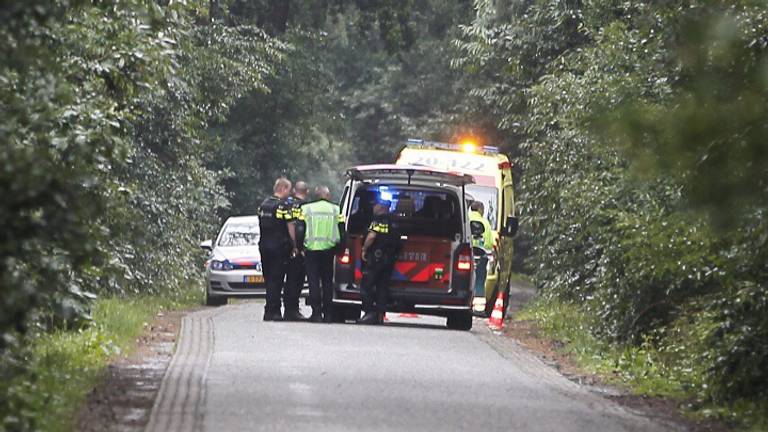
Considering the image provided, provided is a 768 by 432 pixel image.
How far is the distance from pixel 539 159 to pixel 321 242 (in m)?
5.73

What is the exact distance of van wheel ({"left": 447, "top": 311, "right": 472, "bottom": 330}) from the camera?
22.8 metres

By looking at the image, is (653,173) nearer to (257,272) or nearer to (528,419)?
(528,419)

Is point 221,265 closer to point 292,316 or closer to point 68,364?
point 292,316

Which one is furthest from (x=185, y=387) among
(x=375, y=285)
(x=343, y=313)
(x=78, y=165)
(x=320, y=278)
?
(x=343, y=313)

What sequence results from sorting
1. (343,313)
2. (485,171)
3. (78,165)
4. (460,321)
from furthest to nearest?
1. (485,171)
2. (343,313)
3. (460,321)
4. (78,165)

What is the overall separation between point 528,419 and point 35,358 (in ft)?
14.5

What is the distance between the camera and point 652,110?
10227 millimetres

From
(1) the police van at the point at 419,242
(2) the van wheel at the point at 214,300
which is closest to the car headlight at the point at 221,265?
(2) the van wheel at the point at 214,300

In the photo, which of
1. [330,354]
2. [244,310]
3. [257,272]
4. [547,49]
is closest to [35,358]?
[330,354]

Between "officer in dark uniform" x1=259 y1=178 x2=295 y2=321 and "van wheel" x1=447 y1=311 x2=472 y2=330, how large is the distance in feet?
8.13

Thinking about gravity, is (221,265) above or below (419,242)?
below

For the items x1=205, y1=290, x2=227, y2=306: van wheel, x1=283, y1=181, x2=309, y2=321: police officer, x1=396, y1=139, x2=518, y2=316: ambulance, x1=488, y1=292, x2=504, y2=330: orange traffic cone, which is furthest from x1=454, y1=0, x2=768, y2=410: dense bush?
x1=205, y1=290, x2=227, y2=306: van wheel

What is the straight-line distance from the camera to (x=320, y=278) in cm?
2250

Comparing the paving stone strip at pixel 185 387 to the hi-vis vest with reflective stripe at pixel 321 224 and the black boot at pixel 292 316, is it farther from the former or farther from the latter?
the black boot at pixel 292 316
